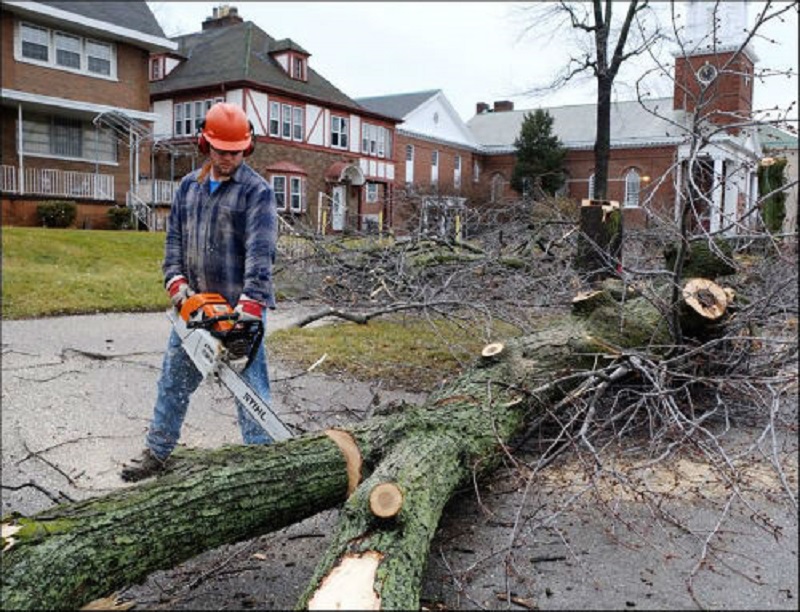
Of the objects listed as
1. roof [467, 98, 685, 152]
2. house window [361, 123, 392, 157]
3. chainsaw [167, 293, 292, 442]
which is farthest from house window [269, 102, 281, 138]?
roof [467, 98, 685, 152]

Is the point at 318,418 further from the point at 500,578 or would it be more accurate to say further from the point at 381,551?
the point at 381,551

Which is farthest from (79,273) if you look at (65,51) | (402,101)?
(402,101)

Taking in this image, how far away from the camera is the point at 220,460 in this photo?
8.39ft

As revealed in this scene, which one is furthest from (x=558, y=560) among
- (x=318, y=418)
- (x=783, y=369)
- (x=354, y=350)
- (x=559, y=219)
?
(x=559, y=219)

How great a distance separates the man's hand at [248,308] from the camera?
117 inches

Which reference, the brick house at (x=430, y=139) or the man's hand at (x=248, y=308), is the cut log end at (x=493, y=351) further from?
the brick house at (x=430, y=139)

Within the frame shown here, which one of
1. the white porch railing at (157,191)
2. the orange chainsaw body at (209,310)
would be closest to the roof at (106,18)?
the white porch railing at (157,191)

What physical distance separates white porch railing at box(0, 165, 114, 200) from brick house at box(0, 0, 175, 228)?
0.02 m

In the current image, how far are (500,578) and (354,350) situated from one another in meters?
3.97

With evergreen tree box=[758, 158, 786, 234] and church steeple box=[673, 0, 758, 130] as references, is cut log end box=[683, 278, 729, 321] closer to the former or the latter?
church steeple box=[673, 0, 758, 130]

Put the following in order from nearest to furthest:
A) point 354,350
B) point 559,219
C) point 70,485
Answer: point 70,485 < point 354,350 < point 559,219

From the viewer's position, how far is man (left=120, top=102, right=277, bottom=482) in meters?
3.11

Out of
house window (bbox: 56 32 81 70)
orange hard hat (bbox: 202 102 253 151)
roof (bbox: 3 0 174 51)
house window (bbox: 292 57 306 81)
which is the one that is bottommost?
orange hard hat (bbox: 202 102 253 151)

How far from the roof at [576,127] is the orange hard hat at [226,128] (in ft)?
87.3
